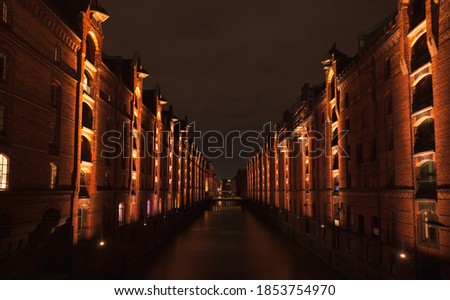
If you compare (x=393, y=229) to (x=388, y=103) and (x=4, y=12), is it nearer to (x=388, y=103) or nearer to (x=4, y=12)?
(x=388, y=103)

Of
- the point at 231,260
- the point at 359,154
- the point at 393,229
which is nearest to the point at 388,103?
the point at 359,154

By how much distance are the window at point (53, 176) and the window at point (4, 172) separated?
12.5 feet

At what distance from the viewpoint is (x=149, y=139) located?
1651 inches

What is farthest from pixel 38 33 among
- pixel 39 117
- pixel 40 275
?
pixel 40 275

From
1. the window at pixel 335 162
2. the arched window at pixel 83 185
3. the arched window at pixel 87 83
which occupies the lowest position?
the arched window at pixel 83 185

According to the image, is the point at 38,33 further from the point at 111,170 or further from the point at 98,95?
the point at 111,170

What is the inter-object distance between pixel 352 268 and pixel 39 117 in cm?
2121

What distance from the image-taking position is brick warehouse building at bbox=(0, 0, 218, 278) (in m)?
15.7

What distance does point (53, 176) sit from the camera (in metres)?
19.5

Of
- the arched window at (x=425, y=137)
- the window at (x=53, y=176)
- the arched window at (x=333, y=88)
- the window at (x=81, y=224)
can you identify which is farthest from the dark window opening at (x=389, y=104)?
the window at (x=81, y=224)

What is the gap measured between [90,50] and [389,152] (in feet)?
61.2

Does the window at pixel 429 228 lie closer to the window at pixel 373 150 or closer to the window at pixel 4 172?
the window at pixel 373 150

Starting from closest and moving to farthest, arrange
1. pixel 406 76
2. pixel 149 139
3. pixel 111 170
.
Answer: pixel 406 76 → pixel 111 170 → pixel 149 139

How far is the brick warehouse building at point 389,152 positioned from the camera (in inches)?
648
